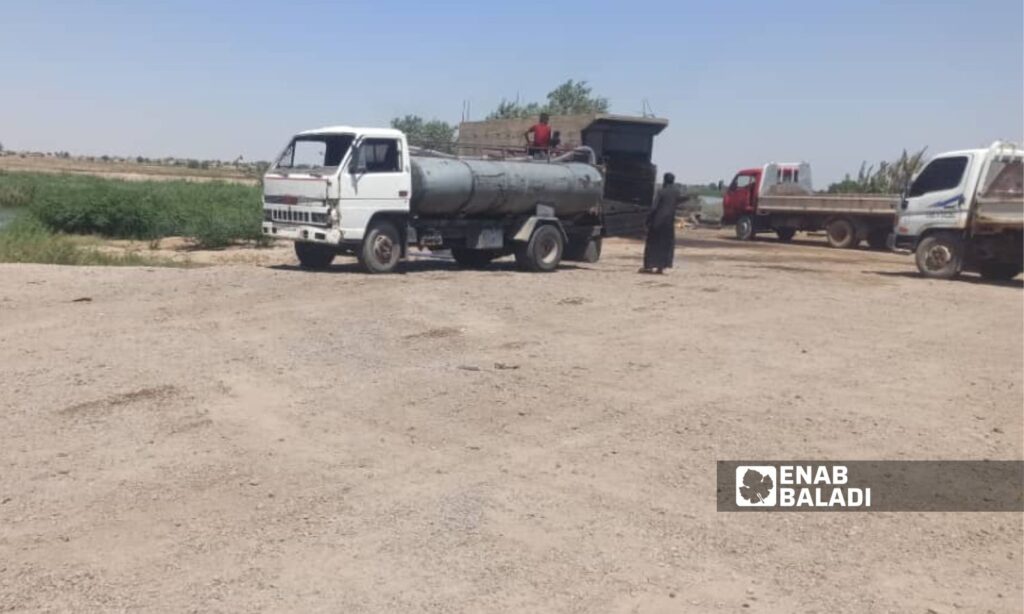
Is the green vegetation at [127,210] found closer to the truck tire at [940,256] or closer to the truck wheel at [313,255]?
the truck wheel at [313,255]

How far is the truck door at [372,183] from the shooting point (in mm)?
14953

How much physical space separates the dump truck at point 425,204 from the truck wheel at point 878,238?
12270 mm

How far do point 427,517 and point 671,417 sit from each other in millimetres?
2770

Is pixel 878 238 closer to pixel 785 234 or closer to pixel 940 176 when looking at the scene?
pixel 785 234

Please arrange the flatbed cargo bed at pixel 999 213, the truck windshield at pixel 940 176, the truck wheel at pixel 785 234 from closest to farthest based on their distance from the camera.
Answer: the flatbed cargo bed at pixel 999 213 < the truck windshield at pixel 940 176 < the truck wheel at pixel 785 234

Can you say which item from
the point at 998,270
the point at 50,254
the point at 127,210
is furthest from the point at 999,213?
the point at 127,210

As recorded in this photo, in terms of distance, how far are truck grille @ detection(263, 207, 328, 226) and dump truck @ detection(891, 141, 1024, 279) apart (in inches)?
447

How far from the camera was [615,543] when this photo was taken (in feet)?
17.3

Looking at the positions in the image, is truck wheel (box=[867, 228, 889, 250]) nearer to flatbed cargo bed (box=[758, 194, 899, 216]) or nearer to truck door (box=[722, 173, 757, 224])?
flatbed cargo bed (box=[758, 194, 899, 216])

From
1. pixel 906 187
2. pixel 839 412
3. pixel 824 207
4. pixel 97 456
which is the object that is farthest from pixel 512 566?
pixel 824 207

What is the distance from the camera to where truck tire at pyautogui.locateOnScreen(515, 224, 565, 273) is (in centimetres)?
1767

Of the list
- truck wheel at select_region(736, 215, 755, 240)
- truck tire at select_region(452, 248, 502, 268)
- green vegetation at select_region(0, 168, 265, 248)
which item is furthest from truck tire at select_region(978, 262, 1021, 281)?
green vegetation at select_region(0, 168, 265, 248)

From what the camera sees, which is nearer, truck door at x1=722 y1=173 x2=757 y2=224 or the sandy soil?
the sandy soil

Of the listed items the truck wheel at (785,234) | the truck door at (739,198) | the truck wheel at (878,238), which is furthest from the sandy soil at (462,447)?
the truck door at (739,198)
